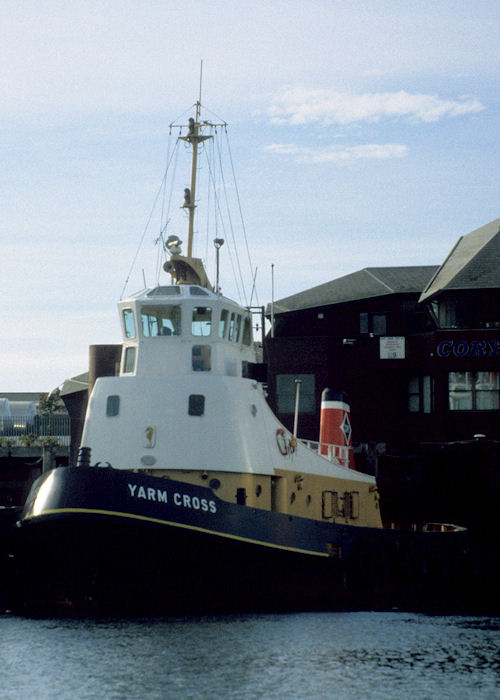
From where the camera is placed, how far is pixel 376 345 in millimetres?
45594

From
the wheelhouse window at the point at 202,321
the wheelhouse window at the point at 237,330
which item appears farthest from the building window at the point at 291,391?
the wheelhouse window at the point at 202,321

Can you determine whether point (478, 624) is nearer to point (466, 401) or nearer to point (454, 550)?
point (454, 550)

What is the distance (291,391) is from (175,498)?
22.9 m

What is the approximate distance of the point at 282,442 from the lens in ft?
89.8

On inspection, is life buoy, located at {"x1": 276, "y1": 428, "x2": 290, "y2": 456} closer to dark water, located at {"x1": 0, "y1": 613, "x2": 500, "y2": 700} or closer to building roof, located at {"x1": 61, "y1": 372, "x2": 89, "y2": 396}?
dark water, located at {"x1": 0, "y1": 613, "x2": 500, "y2": 700}

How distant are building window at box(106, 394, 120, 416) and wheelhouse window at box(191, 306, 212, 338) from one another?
8.91 ft

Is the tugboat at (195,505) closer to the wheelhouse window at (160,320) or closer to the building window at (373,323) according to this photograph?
the wheelhouse window at (160,320)

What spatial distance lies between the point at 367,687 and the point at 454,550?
13.8 meters

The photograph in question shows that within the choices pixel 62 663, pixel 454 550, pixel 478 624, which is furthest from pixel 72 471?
pixel 454 550

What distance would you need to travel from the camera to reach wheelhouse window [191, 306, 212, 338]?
2694cm

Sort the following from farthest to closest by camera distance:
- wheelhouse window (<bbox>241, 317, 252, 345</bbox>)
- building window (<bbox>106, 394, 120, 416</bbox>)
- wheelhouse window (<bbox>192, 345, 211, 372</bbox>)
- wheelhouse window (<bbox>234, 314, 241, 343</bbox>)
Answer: wheelhouse window (<bbox>241, 317, 252, 345</bbox>) < wheelhouse window (<bbox>234, 314, 241, 343</bbox>) < wheelhouse window (<bbox>192, 345, 211, 372</bbox>) < building window (<bbox>106, 394, 120, 416</bbox>)

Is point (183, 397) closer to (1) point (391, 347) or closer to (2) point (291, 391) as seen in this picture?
(2) point (291, 391)

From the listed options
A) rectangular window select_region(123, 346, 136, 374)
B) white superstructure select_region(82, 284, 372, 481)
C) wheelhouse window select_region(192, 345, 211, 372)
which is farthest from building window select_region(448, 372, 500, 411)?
rectangular window select_region(123, 346, 136, 374)

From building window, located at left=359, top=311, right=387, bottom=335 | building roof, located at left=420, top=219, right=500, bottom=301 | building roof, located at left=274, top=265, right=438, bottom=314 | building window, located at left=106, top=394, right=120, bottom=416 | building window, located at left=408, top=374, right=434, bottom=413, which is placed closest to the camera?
building window, located at left=106, top=394, right=120, bottom=416
